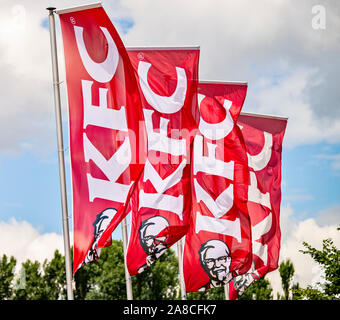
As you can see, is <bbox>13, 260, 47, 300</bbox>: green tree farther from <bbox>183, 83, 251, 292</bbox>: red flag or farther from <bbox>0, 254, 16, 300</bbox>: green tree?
<bbox>183, 83, 251, 292</bbox>: red flag

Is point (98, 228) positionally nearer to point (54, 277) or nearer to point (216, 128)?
point (216, 128)

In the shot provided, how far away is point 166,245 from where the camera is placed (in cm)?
1416

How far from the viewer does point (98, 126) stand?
450 inches

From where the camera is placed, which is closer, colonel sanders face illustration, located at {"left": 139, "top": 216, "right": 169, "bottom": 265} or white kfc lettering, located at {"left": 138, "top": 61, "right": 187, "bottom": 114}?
colonel sanders face illustration, located at {"left": 139, "top": 216, "right": 169, "bottom": 265}

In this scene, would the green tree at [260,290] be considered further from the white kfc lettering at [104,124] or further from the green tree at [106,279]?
the white kfc lettering at [104,124]

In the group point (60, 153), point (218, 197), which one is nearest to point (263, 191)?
point (218, 197)

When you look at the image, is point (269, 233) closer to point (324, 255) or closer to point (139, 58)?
point (324, 255)

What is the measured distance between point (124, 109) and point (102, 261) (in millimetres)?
52973

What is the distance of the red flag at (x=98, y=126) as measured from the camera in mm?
11109

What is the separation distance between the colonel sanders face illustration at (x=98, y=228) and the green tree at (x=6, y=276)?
162ft

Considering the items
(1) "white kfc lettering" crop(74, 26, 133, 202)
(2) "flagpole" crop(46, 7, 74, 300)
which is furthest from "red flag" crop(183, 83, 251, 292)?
(2) "flagpole" crop(46, 7, 74, 300)

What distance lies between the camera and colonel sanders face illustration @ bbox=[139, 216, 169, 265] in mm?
13766

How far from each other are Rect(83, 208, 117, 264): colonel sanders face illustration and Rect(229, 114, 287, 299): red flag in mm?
10724
